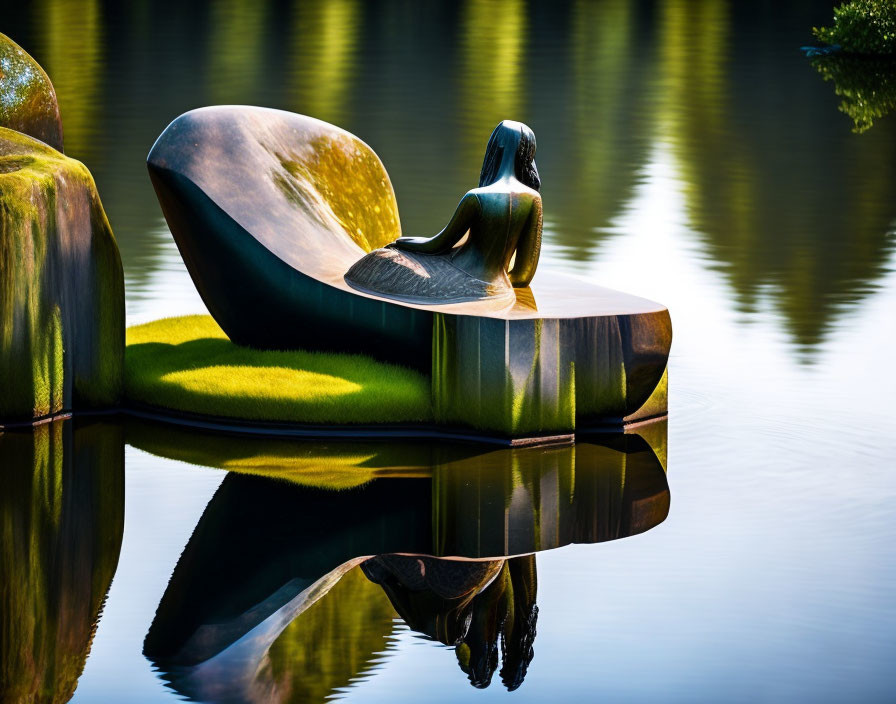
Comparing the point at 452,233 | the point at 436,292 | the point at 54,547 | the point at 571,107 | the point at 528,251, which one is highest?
the point at 452,233

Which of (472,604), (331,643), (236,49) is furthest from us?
(236,49)

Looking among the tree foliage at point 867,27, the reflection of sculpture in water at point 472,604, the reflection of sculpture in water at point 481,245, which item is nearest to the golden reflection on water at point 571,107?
the tree foliage at point 867,27

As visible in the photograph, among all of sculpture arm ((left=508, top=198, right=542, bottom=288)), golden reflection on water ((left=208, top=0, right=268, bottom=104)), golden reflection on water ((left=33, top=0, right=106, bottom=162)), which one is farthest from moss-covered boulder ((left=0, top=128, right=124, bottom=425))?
golden reflection on water ((left=208, top=0, right=268, bottom=104))

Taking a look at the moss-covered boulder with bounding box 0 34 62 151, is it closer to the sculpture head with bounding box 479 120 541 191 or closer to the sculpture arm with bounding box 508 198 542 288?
the sculpture head with bounding box 479 120 541 191

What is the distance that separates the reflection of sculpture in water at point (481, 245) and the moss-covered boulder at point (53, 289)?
1.34 m

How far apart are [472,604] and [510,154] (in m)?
3.10

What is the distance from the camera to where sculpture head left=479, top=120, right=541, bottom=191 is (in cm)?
834

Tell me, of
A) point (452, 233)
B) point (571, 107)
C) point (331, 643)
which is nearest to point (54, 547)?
point (331, 643)

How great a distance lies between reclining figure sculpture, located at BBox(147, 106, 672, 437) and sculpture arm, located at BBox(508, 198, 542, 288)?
1 cm

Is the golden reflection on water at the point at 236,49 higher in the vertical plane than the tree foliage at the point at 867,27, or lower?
lower

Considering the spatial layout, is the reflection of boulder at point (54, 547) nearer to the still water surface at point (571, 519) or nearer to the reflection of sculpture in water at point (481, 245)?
the still water surface at point (571, 519)

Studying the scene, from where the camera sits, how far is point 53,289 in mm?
7984

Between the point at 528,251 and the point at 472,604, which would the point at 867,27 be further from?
the point at 472,604

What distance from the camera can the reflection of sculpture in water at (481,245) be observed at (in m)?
8.22
